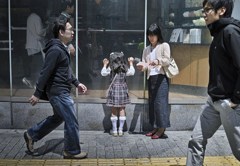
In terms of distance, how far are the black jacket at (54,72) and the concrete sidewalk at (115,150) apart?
895mm

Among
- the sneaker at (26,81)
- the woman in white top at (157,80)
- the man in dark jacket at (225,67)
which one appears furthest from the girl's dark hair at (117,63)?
the man in dark jacket at (225,67)

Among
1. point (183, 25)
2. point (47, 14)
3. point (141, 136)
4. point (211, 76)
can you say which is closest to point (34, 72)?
point (47, 14)

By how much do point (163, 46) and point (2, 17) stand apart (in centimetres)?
275

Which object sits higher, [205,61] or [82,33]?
[82,33]

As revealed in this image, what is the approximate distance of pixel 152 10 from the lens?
706 cm

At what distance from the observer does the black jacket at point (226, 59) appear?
157 inches

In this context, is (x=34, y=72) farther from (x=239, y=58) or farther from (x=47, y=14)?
(x=239, y=58)

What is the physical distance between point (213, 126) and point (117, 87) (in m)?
2.40

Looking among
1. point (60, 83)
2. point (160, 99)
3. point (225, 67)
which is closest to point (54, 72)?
point (60, 83)

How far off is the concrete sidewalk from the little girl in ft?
1.01

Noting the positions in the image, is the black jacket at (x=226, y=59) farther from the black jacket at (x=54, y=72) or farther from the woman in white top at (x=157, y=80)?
the woman in white top at (x=157, y=80)

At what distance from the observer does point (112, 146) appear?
20.2ft

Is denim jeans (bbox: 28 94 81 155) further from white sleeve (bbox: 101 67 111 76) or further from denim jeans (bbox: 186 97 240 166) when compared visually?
denim jeans (bbox: 186 97 240 166)

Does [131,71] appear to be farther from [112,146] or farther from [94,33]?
[112,146]
